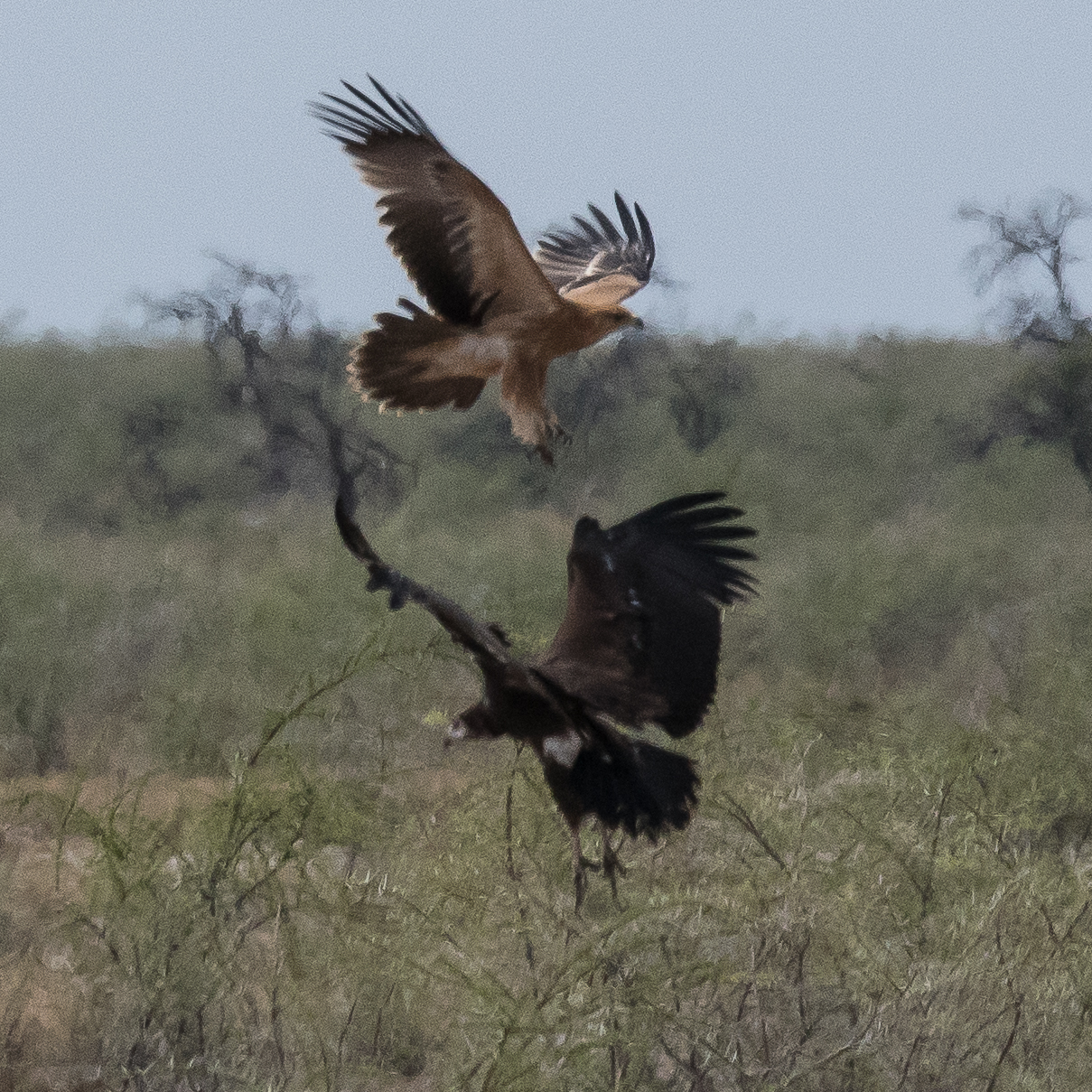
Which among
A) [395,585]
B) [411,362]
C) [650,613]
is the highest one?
[411,362]

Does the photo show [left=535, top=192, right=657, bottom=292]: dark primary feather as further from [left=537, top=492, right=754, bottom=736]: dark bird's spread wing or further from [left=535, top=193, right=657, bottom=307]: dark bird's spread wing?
[left=537, top=492, right=754, bottom=736]: dark bird's spread wing

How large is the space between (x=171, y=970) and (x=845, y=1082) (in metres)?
1.97

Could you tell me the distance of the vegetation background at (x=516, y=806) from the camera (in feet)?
13.4

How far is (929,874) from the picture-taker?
4727 mm

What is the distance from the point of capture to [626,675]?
360 cm

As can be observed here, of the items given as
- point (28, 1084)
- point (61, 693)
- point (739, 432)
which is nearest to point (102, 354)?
point (739, 432)

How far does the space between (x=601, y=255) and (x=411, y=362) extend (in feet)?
4.56

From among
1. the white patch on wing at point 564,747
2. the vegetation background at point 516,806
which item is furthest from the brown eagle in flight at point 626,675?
the vegetation background at point 516,806

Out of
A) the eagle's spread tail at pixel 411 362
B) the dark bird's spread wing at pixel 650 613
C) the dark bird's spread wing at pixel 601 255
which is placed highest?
the dark bird's spread wing at pixel 601 255

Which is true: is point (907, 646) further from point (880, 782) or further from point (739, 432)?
point (739, 432)

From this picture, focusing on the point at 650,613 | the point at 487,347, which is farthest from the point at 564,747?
the point at 487,347

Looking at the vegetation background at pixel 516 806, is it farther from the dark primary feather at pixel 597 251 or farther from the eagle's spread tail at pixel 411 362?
the dark primary feather at pixel 597 251

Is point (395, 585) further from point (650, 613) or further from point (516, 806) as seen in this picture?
point (516, 806)

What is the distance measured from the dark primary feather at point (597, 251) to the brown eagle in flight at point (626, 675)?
1610mm
